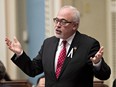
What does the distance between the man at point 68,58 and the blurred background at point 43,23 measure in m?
2.01

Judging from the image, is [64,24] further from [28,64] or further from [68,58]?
[28,64]

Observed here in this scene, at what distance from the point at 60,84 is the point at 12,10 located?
2858 mm

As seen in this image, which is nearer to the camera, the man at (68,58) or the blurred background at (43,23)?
the man at (68,58)

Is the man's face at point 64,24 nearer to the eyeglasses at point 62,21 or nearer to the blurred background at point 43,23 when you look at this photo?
the eyeglasses at point 62,21

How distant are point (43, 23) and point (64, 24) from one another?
2.54 m

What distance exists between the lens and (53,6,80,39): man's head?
9.37 ft

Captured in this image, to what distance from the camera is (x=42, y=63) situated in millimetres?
3000

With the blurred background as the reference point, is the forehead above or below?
above

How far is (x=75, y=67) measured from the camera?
2.86 meters

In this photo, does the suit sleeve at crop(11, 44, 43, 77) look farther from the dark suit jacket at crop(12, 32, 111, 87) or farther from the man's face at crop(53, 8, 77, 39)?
the man's face at crop(53, 8, 77, 39)

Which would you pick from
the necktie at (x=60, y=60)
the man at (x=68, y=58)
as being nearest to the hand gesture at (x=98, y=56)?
the man at (x=68, y=58)

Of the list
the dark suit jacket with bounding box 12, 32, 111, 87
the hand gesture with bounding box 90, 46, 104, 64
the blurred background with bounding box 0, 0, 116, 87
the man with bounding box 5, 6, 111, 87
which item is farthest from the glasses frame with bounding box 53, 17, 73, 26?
the blurred background with bounding box 0, 0, 116, 87

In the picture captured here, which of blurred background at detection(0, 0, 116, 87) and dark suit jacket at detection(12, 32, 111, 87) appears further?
blurred background at detection(0, 0, 116, 87)

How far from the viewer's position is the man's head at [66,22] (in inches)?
112
